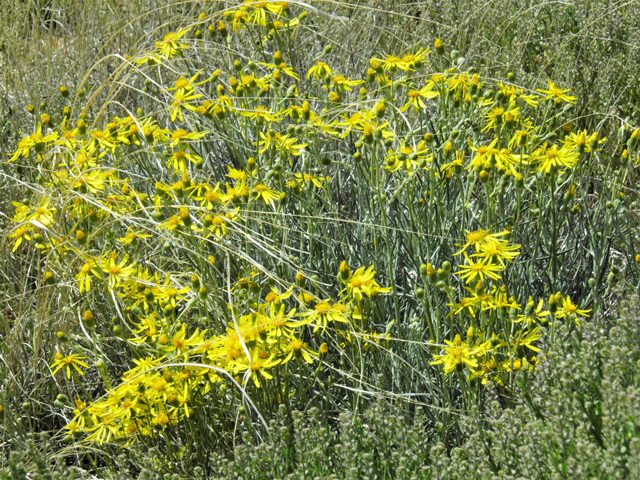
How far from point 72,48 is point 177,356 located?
4.06 meters

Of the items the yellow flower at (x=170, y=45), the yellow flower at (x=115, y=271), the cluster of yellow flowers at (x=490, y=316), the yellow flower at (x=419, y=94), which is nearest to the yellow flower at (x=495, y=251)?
the cluster of yellow flowers at (x=490, y=316)

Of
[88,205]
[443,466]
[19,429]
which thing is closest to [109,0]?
[88,205]

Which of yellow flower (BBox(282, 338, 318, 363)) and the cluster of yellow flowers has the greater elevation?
the cluster of yellow flowers

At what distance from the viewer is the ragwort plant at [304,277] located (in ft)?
6.78

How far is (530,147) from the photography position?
8.38 feet

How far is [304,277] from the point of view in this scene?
2.27 meters

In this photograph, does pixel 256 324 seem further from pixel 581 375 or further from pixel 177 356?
pixel 581 375

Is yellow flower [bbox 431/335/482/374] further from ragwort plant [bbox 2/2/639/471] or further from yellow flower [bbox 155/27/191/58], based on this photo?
yellow flower [bbox 155/27/191/58]

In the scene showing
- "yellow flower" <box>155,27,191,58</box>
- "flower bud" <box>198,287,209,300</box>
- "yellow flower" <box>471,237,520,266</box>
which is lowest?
"flower bud" <box>198,287,209,300</box>

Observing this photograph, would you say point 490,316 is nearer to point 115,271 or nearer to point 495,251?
point 495,251

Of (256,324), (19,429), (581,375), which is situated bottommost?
(19,429)

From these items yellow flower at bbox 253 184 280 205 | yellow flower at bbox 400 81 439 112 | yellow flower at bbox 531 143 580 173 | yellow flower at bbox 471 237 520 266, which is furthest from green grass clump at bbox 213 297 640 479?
yellow flower at bbox 400 81 439 112

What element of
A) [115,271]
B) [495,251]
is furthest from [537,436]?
[115,271]

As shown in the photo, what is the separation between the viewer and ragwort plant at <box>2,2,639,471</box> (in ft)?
6.78
